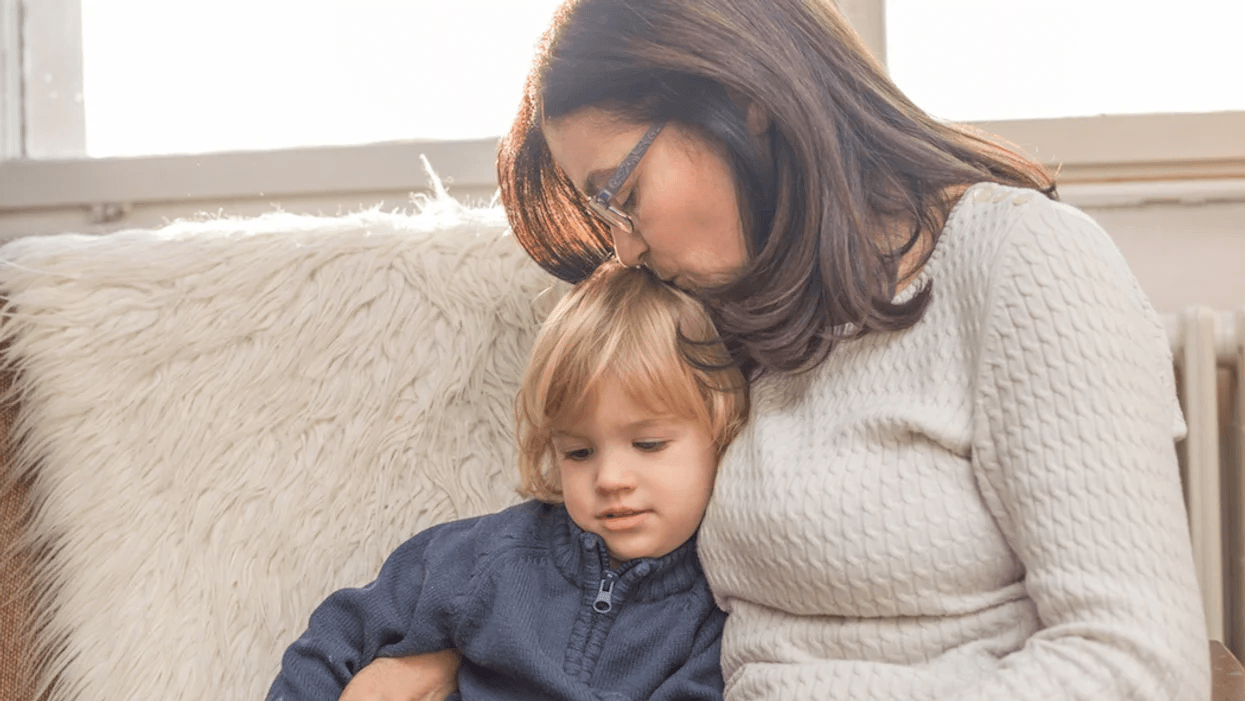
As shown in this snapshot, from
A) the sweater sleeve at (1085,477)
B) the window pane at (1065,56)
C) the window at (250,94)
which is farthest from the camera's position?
the window at (250,94)

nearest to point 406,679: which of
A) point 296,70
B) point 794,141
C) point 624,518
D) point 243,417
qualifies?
point 624,518

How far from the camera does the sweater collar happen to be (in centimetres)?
106

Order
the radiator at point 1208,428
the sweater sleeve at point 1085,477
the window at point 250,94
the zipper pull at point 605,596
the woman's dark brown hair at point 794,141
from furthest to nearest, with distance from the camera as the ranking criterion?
1. the window at point 250,94
2. the radiator at point 1208,428
3. the zipper pull at point 605,596
4. the woman's dark brown hair at point 794,141
5. the sweater sleeve at point 1085,477

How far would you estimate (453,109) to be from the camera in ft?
5.86

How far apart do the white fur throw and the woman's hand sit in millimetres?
190

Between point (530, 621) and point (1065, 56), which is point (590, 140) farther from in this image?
point (1065, 56)

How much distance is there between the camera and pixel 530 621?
1.05 meters

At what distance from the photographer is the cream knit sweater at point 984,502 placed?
0.76 metres

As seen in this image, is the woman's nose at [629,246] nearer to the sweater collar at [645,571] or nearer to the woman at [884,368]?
the woman at [884,368]

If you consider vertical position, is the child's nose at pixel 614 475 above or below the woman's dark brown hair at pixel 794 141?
below

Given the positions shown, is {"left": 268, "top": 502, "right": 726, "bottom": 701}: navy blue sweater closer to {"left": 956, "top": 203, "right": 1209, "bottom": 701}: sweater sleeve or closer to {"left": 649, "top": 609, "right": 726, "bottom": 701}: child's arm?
{"left": 649, "top": 609, "right": 726, "bottom": 701}: child's arm

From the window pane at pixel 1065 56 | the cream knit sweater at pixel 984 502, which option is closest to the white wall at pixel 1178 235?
the window pane at pixel 1065 56

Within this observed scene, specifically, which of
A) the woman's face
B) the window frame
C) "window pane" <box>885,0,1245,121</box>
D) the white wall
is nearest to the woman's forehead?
A: the woman's face

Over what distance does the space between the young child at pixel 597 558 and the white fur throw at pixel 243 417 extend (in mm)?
170
